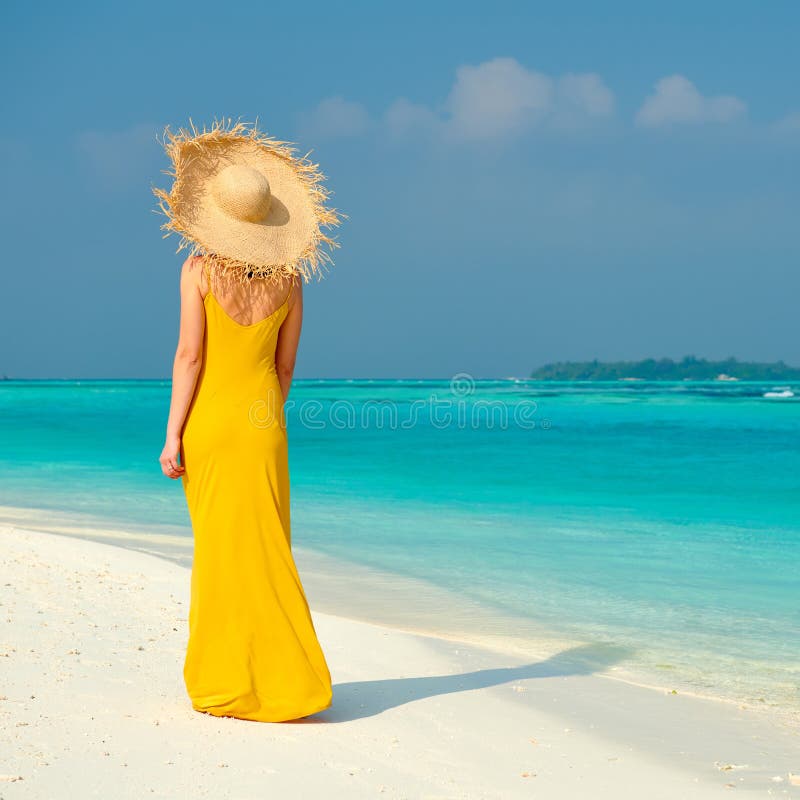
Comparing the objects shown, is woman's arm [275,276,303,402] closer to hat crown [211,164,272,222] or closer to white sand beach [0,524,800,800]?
hat crown [211,164,272,222]

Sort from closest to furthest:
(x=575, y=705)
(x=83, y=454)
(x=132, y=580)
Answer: (x=575, y=705) < (x=132, y=580) < (x=83, y=454)

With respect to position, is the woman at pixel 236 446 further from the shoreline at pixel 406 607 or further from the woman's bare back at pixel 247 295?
the shoreline at pixel 406 607

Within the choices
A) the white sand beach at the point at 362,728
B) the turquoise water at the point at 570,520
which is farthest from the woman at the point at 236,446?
the turquoise water at the point at 570,520

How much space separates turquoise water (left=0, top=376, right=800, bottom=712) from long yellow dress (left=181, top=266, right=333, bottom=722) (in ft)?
7.39

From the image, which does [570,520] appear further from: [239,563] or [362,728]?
[239,563]

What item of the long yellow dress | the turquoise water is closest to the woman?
the long yellow dress

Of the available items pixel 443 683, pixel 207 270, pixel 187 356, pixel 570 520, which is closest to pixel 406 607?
pixel 443 683

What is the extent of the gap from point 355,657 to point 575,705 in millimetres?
1097

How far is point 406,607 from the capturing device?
6.18m

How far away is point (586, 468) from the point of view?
1727 cm

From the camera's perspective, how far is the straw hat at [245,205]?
3.33m

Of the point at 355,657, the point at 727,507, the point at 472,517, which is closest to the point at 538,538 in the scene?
the point at 472,517

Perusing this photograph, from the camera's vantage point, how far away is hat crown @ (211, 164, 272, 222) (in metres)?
3.34

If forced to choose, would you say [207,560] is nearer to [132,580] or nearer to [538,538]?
[132,580]
